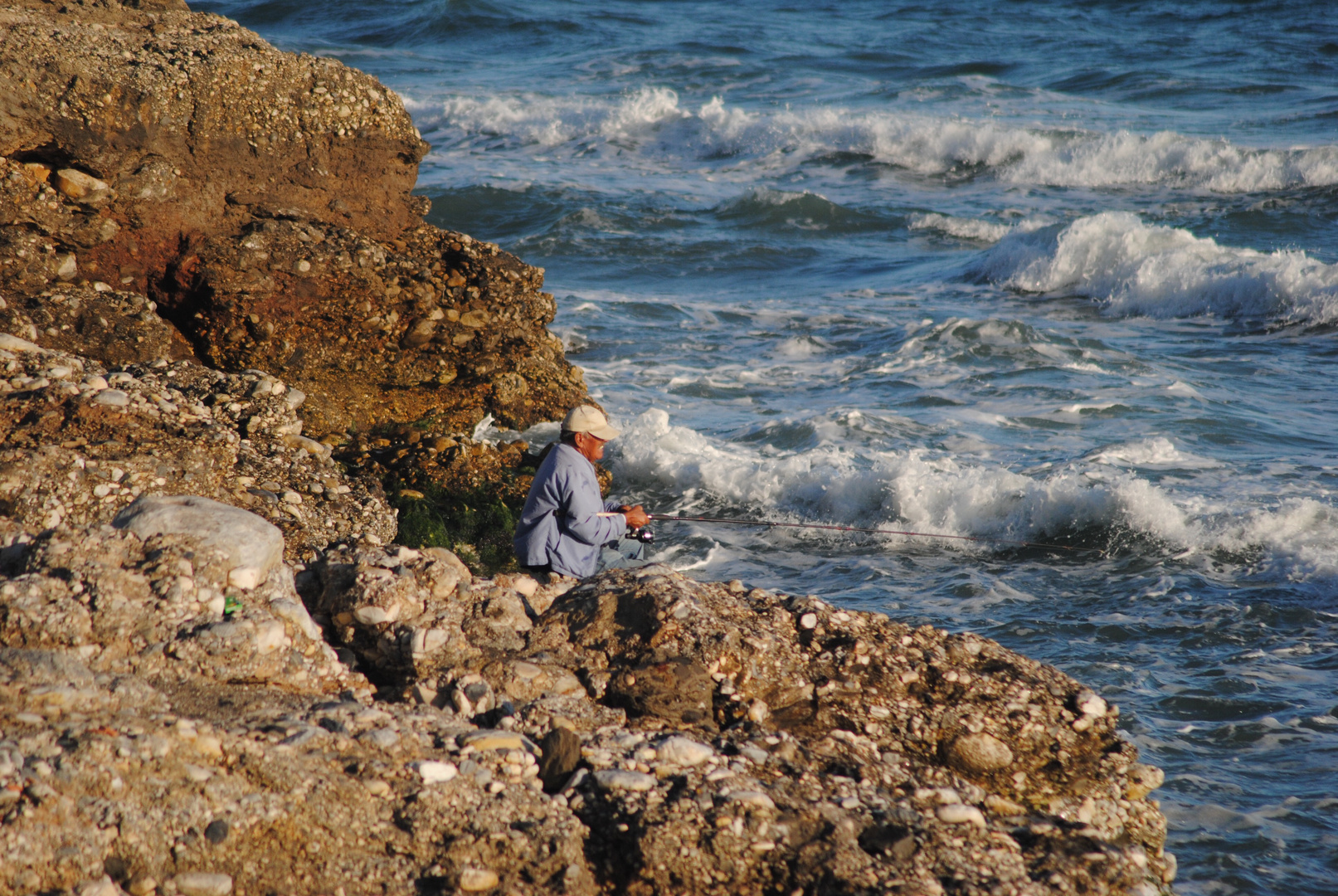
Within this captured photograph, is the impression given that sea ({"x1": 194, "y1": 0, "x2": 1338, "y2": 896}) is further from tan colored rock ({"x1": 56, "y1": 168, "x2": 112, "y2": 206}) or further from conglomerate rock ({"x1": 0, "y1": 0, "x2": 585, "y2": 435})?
tan colored rock ({"x1": 56, "y1": 168, "x2": 112, "y2": 206})

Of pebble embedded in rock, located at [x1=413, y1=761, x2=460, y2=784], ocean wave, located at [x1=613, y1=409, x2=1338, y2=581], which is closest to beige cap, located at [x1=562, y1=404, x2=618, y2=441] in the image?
pebble embedded in rock, located at [x1=413, y1=761, x2=460, y2=784]

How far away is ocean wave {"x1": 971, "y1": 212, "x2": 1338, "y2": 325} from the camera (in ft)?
41.7

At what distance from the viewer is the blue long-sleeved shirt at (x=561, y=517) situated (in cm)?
475

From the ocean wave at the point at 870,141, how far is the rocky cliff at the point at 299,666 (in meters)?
16.4

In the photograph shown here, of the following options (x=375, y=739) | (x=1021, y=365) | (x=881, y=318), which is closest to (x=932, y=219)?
(x=881, y=318)

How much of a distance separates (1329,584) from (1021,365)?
5.14 meters

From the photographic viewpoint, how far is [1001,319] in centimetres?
1277

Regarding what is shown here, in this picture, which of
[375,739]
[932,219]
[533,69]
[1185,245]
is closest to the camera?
[375,739]

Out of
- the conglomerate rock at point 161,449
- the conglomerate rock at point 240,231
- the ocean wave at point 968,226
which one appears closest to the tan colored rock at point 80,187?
the conglomerate rock at point 240,231

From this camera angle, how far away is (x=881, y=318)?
43.0ft

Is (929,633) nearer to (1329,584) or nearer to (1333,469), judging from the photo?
(1329,584)

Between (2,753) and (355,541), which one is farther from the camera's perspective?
(355,541)

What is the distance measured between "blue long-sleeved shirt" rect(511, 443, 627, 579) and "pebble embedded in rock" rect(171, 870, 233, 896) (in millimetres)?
2346

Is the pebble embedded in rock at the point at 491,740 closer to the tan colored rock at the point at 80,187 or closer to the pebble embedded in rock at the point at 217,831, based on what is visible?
the pebble embedded in rock at the point at 217,831
